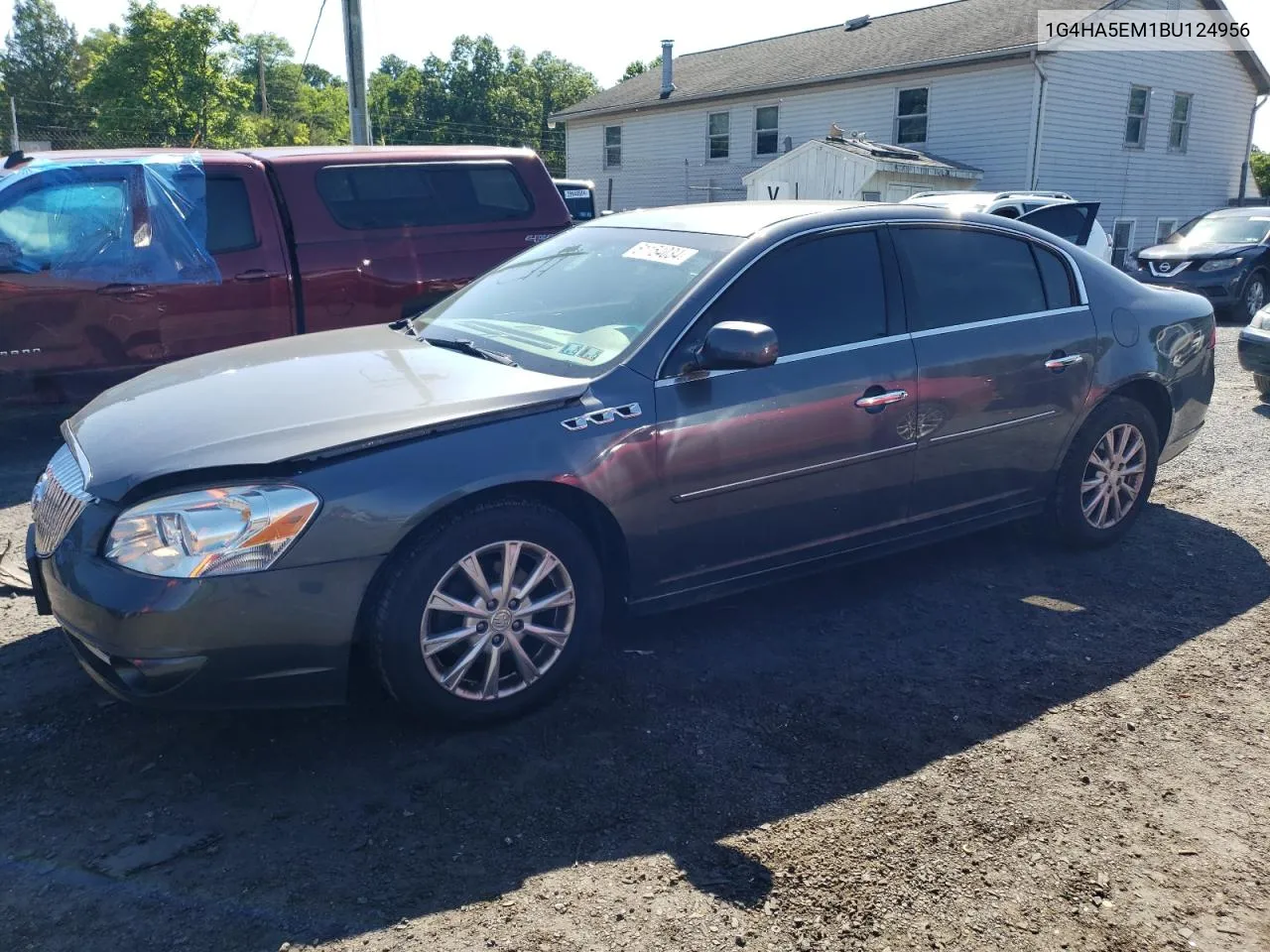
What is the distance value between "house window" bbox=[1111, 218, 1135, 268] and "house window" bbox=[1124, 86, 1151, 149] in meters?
1.76

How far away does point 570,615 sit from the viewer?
3404 millimetres

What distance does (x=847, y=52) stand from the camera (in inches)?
1005

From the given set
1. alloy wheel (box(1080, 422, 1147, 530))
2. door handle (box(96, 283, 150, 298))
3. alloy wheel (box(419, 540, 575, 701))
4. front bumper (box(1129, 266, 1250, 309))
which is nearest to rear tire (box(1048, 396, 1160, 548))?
alloy wheel (box(1080, 422, 1147, 530))

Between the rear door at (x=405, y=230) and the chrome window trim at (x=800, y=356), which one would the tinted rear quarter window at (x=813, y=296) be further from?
the rear door at (x=405, y=230)

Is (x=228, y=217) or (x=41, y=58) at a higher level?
(x=41, y=58)

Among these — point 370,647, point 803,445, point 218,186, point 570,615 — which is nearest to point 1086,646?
point 803,445

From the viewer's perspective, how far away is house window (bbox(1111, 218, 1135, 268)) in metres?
24.6

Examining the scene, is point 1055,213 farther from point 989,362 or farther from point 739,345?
point 739,345

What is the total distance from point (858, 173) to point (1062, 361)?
1615 centimetres

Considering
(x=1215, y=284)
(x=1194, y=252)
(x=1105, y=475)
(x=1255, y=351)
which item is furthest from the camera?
(x=1194, y=252)

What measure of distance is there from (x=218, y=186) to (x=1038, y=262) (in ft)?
16.8

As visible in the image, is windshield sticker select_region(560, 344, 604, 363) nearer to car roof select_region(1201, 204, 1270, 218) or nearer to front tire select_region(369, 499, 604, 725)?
front tire select_region(369, 499, 604, 725)

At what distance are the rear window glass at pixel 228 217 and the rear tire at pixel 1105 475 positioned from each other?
5207 millimetres

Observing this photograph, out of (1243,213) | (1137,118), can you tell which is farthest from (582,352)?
(1137,118)
